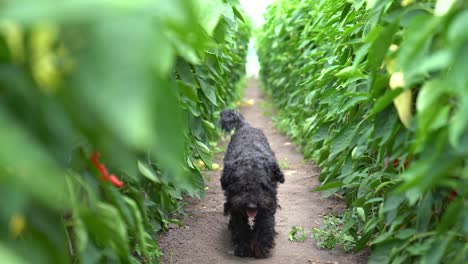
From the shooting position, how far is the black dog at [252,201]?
4.63 meters

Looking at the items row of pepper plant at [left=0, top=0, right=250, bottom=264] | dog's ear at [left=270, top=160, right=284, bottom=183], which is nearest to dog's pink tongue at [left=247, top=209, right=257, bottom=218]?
dog's ear at [left=270, top=160, right=284, bottom=183]

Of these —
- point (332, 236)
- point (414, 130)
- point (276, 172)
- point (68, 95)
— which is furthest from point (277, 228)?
point (68, 95)

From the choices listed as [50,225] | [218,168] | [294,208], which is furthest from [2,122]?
[218,168]

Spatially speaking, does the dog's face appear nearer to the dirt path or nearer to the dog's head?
the dog's head

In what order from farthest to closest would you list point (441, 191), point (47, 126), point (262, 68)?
point (262, 68) < point (441, 191) < point (47, 126)

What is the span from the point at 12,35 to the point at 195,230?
164 inches

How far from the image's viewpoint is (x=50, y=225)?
1.46m

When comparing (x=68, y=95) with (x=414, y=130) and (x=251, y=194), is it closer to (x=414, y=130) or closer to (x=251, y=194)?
(x=414, y=130)

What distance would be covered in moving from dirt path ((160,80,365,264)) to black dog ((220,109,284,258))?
0.40ft

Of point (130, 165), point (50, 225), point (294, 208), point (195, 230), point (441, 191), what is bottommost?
point (294, 208)

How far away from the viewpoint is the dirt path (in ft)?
14.5

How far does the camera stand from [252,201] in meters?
4.61

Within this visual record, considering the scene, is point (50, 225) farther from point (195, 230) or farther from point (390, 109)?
point (195, 230)

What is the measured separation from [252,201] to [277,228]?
2.69 ft
